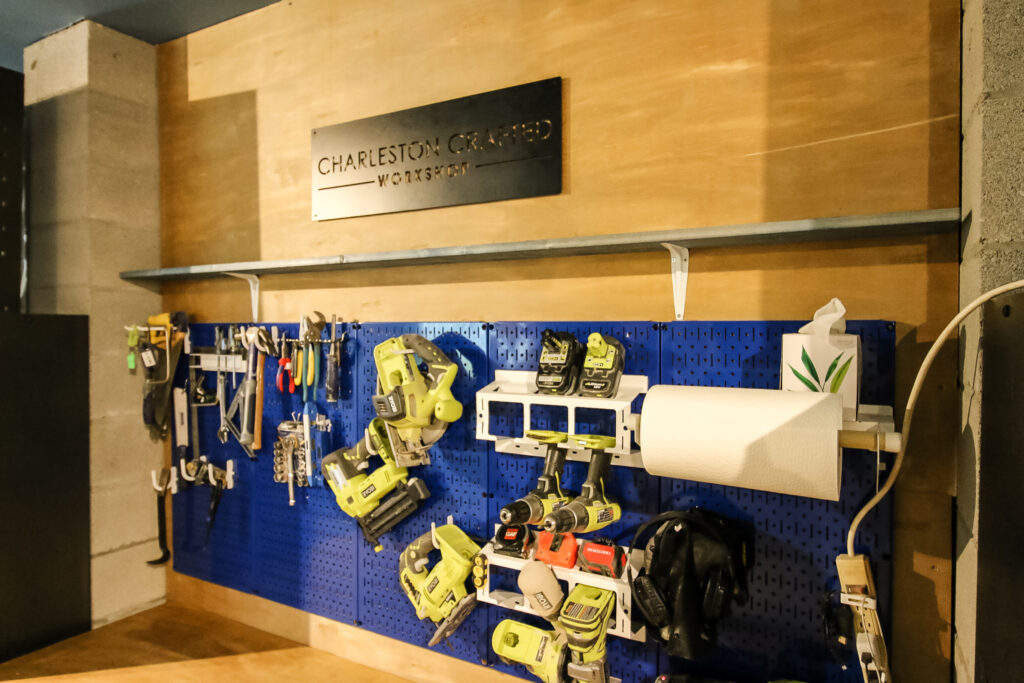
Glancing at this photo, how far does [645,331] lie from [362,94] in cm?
146

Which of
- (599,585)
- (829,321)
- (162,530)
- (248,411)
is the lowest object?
(162,530)

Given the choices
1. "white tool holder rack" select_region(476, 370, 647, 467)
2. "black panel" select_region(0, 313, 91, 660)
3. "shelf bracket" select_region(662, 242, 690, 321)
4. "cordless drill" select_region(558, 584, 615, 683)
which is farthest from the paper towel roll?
"black panel" select_region(0, 313, 91, 660)

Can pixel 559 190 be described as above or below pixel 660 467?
above

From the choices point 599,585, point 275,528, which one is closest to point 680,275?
point 599,585

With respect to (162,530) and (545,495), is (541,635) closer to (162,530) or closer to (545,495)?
(545,495)

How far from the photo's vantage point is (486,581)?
71.1 inches

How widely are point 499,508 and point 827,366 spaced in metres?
1.11

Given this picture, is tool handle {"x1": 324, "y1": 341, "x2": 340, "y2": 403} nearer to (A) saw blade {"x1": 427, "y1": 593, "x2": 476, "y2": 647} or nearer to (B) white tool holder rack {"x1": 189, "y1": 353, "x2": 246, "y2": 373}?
(B) white tool holder rack {"x1": 189, "y1": 353, "x2": 246, "y2": 373}

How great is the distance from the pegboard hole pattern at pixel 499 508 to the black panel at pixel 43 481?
0.41 metres

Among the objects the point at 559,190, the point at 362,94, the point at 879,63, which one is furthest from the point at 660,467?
the point at 362,94

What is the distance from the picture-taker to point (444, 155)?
2033 mm

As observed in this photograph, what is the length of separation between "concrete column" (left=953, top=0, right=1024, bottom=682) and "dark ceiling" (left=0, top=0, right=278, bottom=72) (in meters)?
2.48

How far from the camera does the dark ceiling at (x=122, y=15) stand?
2377 millimetres

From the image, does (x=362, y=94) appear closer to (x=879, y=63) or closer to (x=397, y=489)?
(x=397, y=489)
